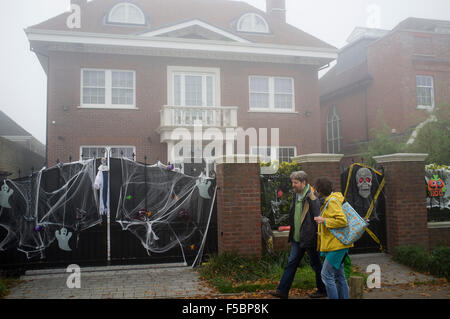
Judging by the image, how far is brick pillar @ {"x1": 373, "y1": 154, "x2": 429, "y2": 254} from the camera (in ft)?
25.7

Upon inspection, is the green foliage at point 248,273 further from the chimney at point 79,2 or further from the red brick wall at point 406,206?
the chimney at point 79,2

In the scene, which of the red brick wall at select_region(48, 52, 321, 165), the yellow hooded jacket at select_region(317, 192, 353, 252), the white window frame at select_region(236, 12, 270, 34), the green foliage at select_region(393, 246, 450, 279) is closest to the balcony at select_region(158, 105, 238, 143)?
the red brick wall at select_region(48, 52, 321, 165)

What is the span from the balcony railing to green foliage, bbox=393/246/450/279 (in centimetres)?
955

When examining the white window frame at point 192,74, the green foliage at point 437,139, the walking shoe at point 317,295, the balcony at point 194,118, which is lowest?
the walking shoe at point 317,295

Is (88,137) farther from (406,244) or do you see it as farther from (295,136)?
(406,244)

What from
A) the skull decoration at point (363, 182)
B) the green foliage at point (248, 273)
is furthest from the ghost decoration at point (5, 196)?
the skull decoration at point (363, 182)

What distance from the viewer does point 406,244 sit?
7.84m

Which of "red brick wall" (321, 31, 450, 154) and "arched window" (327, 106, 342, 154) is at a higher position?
"red brick wall" (321, 31, 450, 154)

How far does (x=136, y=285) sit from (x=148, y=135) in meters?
10.6

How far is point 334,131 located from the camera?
2412 centimetres

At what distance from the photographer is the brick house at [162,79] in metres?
15.4

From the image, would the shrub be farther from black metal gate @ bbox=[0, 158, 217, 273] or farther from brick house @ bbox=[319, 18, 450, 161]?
brick house @ bbox=[319, 18, 450, 161]

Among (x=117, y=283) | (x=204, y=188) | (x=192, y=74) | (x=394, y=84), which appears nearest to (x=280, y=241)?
(x=204, y=188)

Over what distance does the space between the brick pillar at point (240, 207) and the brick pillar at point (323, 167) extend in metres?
1.21
